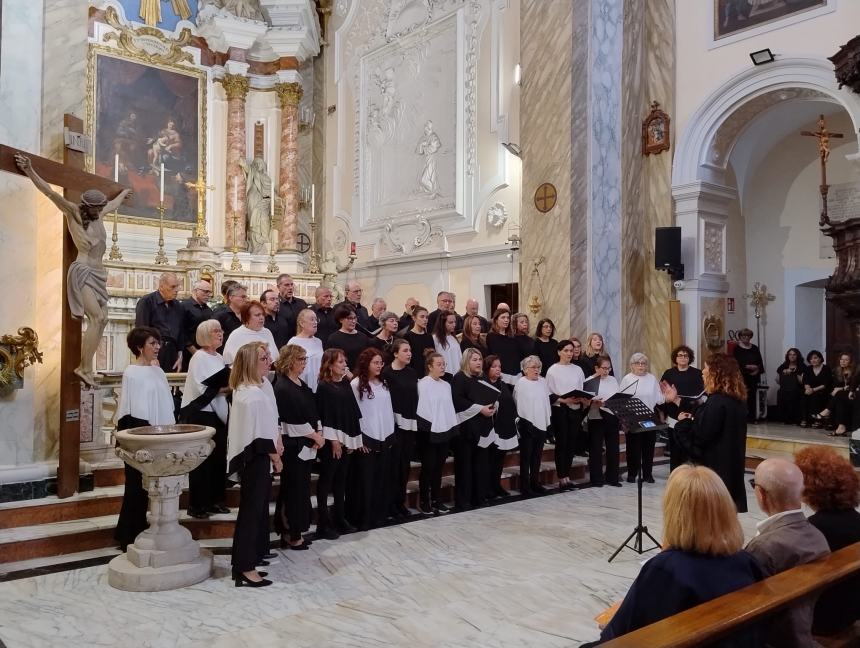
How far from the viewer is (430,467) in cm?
644

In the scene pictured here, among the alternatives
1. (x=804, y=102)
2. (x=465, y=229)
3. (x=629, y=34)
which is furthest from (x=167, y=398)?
(x=804, y=102)

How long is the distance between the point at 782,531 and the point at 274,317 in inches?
210

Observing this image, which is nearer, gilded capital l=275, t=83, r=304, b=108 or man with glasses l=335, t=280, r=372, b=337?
man with glasses l=335, t=280, r=372, b=337

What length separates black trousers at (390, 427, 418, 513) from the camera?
6184 mm

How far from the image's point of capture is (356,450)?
575 centimetres

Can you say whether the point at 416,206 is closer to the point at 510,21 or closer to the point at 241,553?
the point at 510,21

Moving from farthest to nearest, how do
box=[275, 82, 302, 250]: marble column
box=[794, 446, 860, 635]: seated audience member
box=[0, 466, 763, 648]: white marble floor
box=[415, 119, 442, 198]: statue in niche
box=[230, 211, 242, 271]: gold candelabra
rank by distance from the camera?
box=[275, 82, 302, 250]: marble column → box=[415, 119, 442, 198]: statue in niche → box=[230, 211, 242, 271]: gold candelabra → box=[0, 466, 763, 648]: white marble floor → box=[794, 446, 860, 635]: seated audience member

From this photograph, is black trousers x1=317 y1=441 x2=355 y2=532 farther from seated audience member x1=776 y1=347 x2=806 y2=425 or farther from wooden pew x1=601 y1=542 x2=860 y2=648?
seated audience member x1=776 y1=347 x2=806 y2=425

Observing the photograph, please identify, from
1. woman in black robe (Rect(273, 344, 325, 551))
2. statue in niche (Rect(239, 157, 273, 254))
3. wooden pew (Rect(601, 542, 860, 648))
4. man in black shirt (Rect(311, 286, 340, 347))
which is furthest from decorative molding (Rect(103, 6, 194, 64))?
wooden pew (Rect(601, 542, 860, 648))

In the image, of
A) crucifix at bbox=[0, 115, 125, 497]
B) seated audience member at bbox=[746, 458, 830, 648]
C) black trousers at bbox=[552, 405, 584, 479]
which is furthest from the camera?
black trousers at bbox=[552, 405, 584, 479]

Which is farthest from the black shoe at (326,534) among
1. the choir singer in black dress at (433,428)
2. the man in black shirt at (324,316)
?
the man in black shirt at (324,316)

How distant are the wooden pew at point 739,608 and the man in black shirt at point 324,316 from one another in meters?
5.39

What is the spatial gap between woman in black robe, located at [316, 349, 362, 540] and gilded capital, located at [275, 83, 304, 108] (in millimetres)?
10652

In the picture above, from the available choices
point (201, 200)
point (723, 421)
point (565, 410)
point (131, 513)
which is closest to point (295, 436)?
point (131, 513)
